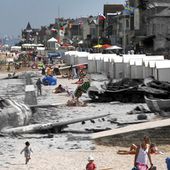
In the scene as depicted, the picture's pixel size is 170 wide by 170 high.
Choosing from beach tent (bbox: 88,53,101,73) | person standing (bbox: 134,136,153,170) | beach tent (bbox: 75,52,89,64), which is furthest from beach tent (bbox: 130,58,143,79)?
person standing (bbox: 134,136,153,170)

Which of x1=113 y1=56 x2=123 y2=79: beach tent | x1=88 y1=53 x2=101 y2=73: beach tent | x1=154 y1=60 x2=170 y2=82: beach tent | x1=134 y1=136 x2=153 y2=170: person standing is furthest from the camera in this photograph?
x1=88 y1=53 x2=101 y2=73: beach tent

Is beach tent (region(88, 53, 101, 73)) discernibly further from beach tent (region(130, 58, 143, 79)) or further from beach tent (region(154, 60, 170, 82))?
beach tent (region(154, 60, 170, 82))

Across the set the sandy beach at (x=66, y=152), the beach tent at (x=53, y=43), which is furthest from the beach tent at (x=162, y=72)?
the beach tent at (x=53, y=43)

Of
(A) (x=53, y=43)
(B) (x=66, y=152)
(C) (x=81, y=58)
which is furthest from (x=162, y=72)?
(A) (x=53, y=43)

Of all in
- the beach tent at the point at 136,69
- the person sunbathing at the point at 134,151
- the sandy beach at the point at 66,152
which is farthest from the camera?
the beach tent at the point at 136,69

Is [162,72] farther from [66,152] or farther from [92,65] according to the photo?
[92,65]

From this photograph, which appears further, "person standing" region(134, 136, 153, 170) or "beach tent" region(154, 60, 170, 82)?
"beach tent" region(154, 60, 170, 82)

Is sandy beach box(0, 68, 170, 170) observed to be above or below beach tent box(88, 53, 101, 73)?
above

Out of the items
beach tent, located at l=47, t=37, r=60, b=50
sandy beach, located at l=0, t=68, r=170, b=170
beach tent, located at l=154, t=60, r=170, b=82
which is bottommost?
beach tent, located at l=47, t=37, r=60, b=50

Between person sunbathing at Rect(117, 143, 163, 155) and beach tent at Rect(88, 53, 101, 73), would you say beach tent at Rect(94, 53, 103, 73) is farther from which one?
person sunbathing at Rect(117, 143, 163, 155)

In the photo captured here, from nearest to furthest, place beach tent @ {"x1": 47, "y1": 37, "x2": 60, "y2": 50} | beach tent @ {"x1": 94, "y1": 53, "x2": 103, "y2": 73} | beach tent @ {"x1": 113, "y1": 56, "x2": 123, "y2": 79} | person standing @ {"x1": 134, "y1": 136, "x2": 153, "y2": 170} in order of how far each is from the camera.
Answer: person standing @ {"x1": 134, "y1": 136, "x2": 153, "y2": 170} → beach tent @ {"x1": 113, "y1": 56, "x2": 123, "y2": 79} → beach tent @ {"x1": 94, "y1": 53, "x2": 103, "y2": 73} → beach tent @ {"x1": 47, "y1": 37, "x2": 60, "y2": 50}

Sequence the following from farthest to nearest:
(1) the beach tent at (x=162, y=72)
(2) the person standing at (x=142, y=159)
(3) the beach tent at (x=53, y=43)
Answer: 1. (3) the beach tent at (x=53, y=43)
2. (1) the beach tent at (x=162, y=72)
3. (2) the person standing at (x=142, y=159)

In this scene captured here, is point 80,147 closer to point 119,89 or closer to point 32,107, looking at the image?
point 32,107

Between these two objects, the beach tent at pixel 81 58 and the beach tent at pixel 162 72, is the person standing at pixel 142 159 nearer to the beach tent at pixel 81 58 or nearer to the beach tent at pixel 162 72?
the beach tent at pixel 162 72
